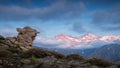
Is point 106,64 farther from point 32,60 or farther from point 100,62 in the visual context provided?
point 32,60

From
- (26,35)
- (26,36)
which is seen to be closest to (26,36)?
(26,36)

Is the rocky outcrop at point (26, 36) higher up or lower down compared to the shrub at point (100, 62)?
higher up

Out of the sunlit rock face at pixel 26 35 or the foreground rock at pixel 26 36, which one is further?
the sunlit rock face at pixel 26 35

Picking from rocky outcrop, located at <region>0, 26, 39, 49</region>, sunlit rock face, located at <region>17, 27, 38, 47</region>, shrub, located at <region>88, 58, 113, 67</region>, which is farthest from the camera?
sunlit rock face, located at <region>17, 27, 38, 47</region>

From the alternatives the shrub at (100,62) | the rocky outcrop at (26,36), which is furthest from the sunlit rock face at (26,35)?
the shrub at (100,62)

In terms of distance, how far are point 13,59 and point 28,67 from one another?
267cm

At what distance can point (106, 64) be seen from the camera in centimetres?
2662

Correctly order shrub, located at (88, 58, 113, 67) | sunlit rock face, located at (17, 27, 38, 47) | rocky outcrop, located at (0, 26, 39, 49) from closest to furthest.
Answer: shrub, located at (88, 58, 113, 67) → rocky outcrop, located at (0, 26, 39, 49) → sunlit rock face, located at (17, 27, 38, 47)

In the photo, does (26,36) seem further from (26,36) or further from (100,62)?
(100,62)

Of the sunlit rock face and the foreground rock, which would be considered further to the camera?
the sunlit rock face

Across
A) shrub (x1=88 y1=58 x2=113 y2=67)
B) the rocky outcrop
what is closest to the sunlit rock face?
the rocky outcrop

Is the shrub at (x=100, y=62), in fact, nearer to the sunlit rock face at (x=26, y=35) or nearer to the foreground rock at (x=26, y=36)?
the foreground rock at (x=26, y=36)

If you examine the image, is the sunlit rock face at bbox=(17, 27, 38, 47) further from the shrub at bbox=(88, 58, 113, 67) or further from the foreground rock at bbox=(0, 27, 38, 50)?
the shrub at bbox=(88, 58, 113, 67)

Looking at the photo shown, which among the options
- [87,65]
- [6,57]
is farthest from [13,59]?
[87,65]
